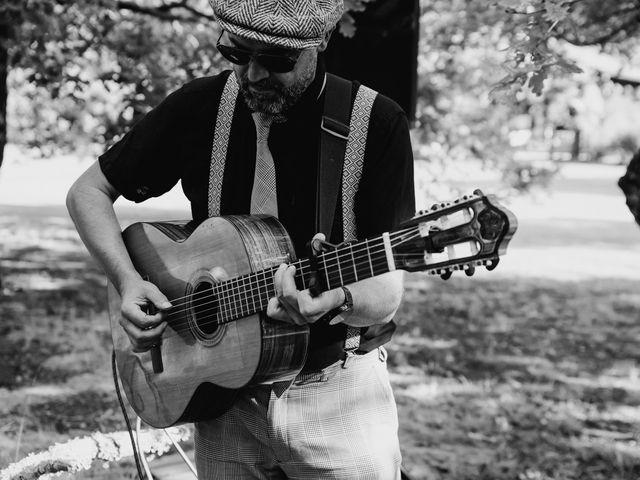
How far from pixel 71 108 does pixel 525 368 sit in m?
4.18

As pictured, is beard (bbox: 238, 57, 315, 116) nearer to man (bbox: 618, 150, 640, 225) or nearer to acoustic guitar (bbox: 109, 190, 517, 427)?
acoustic guitar (bbox: 109, 190, 517, 427)

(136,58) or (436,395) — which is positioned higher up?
(136,58)

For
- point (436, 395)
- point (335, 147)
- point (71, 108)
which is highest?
point (71, 108)

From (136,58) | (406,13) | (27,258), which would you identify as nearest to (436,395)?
(406,13)

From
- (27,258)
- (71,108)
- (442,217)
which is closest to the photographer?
(442,217)

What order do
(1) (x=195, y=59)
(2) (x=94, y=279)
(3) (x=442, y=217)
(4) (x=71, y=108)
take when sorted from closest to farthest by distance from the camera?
(3) (x=442, y=217) < (1) (x=195, y=59) < (4) (x=71, y=108) < (2) (x=94, y=279)

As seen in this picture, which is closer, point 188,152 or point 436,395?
point 188,152

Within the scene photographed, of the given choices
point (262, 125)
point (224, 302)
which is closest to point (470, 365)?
point (224, 302)

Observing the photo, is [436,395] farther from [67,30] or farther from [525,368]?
[67,30]

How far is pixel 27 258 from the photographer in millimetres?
9727

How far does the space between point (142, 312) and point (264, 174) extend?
1.98 ft

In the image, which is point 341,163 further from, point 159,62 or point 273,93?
point 159,62

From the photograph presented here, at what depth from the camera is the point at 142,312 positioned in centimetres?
250

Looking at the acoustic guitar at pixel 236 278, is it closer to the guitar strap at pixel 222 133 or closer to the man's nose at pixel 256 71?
the guitar strap at pixel 222 133
